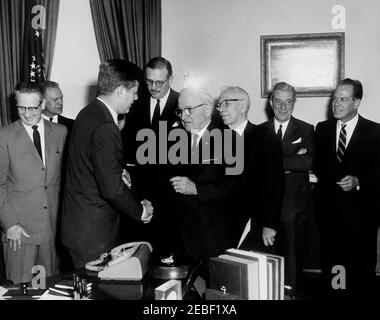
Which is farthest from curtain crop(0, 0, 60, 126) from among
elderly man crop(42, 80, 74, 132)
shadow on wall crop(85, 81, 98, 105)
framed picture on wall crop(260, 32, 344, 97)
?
Result: framed picture on wall crop(260, 32, 344, 97)

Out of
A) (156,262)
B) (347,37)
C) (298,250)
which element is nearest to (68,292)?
(156,262)

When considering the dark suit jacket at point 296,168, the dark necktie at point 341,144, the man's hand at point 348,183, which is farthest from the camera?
the dark suit jacket at point 296,168

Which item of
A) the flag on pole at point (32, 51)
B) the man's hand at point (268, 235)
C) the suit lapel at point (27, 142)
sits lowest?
the man's hand at point (268, 235)

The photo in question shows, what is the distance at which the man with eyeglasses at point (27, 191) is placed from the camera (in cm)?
316

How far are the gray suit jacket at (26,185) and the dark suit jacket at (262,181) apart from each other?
1335 millimetres

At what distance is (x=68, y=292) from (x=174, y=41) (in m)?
3.99

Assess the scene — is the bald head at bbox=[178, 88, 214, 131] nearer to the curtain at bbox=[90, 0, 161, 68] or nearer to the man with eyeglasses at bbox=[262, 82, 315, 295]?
the man with eyeglasses at bbox=[262, 82, 315, 295]

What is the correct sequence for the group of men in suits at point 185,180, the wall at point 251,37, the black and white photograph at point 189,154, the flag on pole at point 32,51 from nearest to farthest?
the black and white photograph at point 189,154 < the group of men in suits at point 185,180 < the flag on pole at point 32,51 < the wall at point 251,37

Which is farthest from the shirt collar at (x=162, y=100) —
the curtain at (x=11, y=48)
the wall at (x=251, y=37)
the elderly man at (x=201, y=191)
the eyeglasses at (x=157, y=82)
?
the wall at (x=251, y=37)

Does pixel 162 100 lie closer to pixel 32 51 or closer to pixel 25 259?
pixel 32 51

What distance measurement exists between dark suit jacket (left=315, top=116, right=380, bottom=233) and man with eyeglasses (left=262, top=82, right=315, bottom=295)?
0.62 ft

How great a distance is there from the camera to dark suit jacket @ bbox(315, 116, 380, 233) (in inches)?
147

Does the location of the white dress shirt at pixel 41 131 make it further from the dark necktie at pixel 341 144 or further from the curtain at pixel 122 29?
the dark necktie at pixel 341 144
